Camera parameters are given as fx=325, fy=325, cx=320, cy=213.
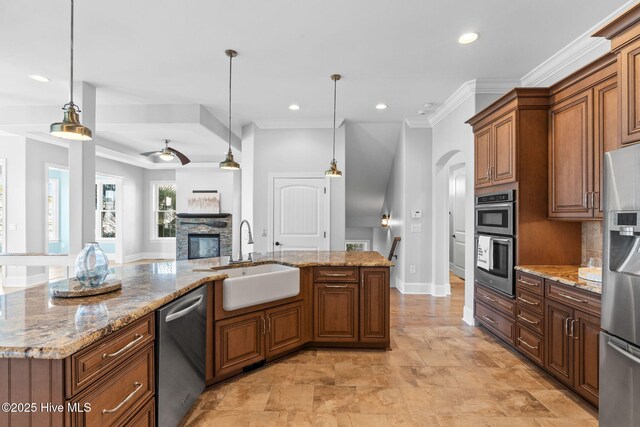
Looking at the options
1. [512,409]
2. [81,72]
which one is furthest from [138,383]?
[81,72]

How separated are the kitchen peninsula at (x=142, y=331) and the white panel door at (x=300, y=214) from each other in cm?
216

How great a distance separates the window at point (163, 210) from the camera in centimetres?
941

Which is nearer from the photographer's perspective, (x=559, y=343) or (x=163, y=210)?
(x=559, y=343)

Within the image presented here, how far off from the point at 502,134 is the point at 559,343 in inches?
74.3

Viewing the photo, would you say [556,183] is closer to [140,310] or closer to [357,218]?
[140,310]

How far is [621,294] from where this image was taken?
5.67 ft

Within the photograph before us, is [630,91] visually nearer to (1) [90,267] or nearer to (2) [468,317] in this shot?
(2) [468,317]

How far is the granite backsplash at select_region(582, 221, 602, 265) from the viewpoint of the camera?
273cm

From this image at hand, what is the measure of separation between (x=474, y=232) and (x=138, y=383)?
339 centimetres

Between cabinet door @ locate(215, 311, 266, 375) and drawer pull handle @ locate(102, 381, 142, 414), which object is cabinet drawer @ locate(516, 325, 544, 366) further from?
drawer pull handle @ locate(102, 381, 142, 414)

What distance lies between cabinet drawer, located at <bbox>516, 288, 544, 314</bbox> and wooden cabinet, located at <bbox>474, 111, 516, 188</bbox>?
3.32 feet

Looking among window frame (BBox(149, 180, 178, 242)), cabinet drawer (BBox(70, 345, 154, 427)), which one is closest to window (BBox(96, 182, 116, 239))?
window frame (BBox(149, 180, 178, 242))

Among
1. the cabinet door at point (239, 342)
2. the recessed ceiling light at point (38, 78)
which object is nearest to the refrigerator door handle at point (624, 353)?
the cabinet door at point (239, 342)

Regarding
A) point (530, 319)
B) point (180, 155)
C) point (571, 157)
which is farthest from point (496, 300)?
point (180, 155)
